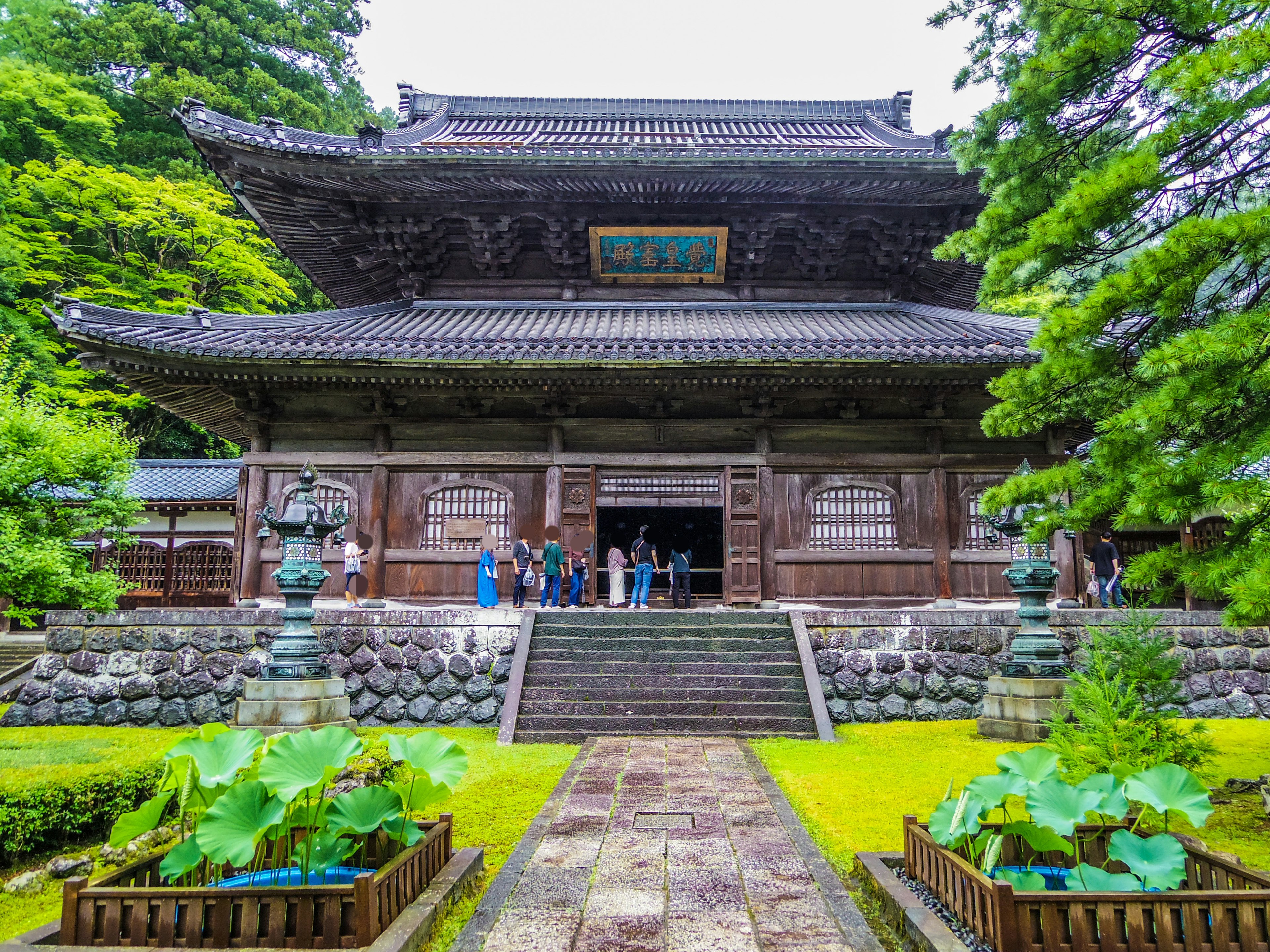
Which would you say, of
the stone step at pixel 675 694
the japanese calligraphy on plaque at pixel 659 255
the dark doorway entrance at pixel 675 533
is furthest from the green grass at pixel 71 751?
the dark doorway entrance at pixel 675 533

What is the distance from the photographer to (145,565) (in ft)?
54.0

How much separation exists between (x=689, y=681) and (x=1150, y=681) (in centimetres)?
526

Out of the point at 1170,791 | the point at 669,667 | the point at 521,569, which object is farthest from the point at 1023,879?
the point at 521,569

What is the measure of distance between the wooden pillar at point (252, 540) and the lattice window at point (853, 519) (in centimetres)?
967

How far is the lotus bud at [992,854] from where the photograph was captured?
3.39m

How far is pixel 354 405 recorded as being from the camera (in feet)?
43.9

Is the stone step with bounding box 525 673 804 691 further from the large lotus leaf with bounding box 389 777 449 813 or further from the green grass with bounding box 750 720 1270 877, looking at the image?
the large lotus leaf with bounding box 389 777 449 813

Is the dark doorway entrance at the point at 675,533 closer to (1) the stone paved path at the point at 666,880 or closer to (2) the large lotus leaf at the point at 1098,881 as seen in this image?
(1) the stone paved path at the point at 666,880

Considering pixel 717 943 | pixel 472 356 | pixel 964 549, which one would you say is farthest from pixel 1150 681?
pixel 472 356

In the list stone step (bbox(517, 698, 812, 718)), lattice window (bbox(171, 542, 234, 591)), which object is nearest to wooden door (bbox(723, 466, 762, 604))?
stone step (bbox(517, 698, 812, 718))

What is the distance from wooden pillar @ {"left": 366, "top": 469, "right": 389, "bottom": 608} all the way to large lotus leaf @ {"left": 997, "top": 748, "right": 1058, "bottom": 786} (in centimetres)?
1097

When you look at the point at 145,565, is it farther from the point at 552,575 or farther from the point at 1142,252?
the point at 1142,252

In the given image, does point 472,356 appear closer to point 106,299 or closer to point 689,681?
point 689,681

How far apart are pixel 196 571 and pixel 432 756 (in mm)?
15000
